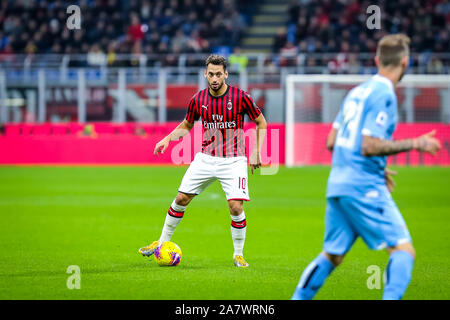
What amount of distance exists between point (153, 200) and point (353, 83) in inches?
451

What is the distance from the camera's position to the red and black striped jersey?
7.70m

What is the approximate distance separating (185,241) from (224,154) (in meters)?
2.20

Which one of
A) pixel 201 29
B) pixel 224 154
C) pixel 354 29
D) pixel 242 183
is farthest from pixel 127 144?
pixel 242 183

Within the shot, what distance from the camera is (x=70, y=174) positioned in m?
20.7

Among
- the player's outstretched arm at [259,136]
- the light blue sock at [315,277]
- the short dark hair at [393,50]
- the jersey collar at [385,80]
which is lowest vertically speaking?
the light blue sock at [315,277]

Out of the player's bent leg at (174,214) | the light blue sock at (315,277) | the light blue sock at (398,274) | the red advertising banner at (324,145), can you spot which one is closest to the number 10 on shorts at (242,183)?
the player's bent leg at (174,214)

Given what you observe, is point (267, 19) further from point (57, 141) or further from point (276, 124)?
point (57, 141)

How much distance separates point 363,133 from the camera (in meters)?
4.70

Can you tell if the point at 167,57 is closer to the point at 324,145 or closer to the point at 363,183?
the point at 324,145

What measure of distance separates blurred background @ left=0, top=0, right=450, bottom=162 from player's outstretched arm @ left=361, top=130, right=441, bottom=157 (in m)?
19.0

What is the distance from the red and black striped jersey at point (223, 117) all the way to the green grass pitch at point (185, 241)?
4.13ft

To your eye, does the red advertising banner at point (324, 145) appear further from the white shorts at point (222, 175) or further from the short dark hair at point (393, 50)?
the short dark hair at point (393, 50)

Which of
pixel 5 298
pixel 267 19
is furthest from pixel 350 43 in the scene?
pixel 5 298

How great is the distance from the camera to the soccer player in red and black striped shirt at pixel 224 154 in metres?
7.66
